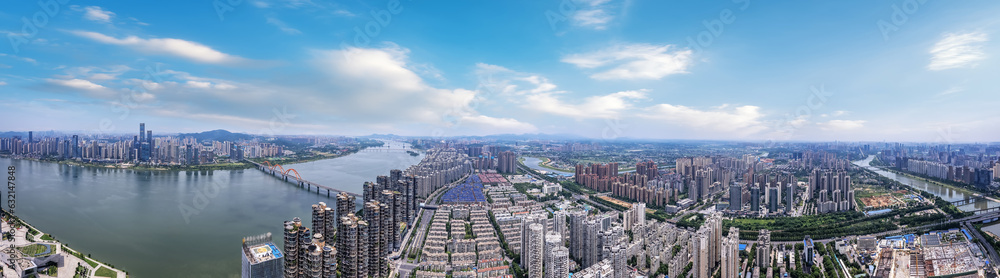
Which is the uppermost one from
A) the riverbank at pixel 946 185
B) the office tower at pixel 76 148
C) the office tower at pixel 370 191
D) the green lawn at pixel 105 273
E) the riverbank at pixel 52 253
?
the office tower at pixel 76 148

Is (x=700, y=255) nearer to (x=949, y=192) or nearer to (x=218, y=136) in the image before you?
(x=949, y=192)

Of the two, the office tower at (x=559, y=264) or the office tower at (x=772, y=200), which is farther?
the office tower at (x=772, y=200)

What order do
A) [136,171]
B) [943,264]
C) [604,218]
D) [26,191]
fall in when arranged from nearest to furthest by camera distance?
[943,264] < [604,218] < [26,191] < [136,171]

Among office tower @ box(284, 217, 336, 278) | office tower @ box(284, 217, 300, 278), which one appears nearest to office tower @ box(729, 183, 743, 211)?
office tower @ box(284, 217, 336, 278)

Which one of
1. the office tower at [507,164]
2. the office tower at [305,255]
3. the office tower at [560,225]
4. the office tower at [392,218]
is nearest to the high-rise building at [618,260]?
the office tower at [560,225]

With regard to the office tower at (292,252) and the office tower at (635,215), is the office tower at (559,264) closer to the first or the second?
the office tower at (292,252)

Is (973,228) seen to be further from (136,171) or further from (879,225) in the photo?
(136,171)

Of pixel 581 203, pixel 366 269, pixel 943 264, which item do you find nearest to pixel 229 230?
pixel 366 269

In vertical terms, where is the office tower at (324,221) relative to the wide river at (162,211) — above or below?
above
